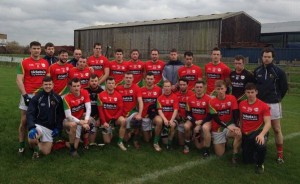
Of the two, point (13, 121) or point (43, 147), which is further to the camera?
point (13, 121)

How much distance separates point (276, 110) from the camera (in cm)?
639

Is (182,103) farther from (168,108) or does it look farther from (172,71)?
(172,71)

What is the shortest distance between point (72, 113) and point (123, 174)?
1.86 meters

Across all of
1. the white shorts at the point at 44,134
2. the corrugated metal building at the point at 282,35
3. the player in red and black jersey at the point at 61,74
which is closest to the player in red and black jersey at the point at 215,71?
the player in red and black jersey at the point at 61,74

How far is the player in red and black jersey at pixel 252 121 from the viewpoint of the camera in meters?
5.94

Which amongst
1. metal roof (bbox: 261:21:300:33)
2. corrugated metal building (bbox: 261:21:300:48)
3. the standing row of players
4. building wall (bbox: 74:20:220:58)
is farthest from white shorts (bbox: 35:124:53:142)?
metal roof (bbox: 261:21:300:33)

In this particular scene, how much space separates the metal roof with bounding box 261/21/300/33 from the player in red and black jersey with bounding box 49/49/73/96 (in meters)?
39.2

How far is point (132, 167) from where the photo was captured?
571cm

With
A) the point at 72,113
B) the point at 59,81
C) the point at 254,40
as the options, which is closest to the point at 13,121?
the point at 59,81

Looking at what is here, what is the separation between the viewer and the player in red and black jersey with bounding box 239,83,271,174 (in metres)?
5.94

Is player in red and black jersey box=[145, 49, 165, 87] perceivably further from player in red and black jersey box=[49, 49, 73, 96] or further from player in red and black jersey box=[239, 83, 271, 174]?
player in red and black jersey box=[239, 83, 271, 174]

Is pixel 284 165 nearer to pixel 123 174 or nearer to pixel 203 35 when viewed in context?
pixel 123 174

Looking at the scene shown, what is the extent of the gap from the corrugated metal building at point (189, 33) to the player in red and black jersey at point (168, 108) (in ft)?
91.9

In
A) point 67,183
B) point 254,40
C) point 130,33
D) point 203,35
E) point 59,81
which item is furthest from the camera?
point 130,33
